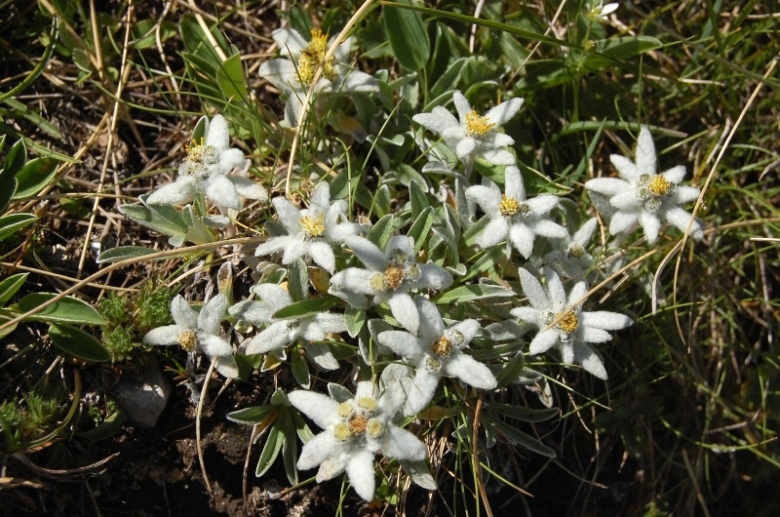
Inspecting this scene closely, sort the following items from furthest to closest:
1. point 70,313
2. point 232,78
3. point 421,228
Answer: point 232,78 < point 421,228 < point 70,313

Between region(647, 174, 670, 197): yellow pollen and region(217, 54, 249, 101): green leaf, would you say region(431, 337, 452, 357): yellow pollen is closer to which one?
region(647, 174, 670, 197): yellow pollen

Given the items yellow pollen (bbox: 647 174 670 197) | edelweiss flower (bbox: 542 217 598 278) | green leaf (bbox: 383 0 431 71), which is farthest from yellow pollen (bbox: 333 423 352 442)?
green leaf (bbox: 383 0 431 71)

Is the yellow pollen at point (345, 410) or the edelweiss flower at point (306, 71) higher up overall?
the edelweiss flower at point (306, 71)

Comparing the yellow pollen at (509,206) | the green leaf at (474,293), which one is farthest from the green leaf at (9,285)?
the yellow pollen at (509,206)

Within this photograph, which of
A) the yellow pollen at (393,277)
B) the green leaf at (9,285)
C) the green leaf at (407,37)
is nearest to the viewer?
the yellow pollen at (393,277)

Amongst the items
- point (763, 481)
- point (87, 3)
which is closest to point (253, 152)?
point (87, 3)

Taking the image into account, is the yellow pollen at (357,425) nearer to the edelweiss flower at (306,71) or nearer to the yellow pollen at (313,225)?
the yellow pollen at (313,225)

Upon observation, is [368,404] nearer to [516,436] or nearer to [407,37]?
[516,436]

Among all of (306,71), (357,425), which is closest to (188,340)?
→ (357,425)
